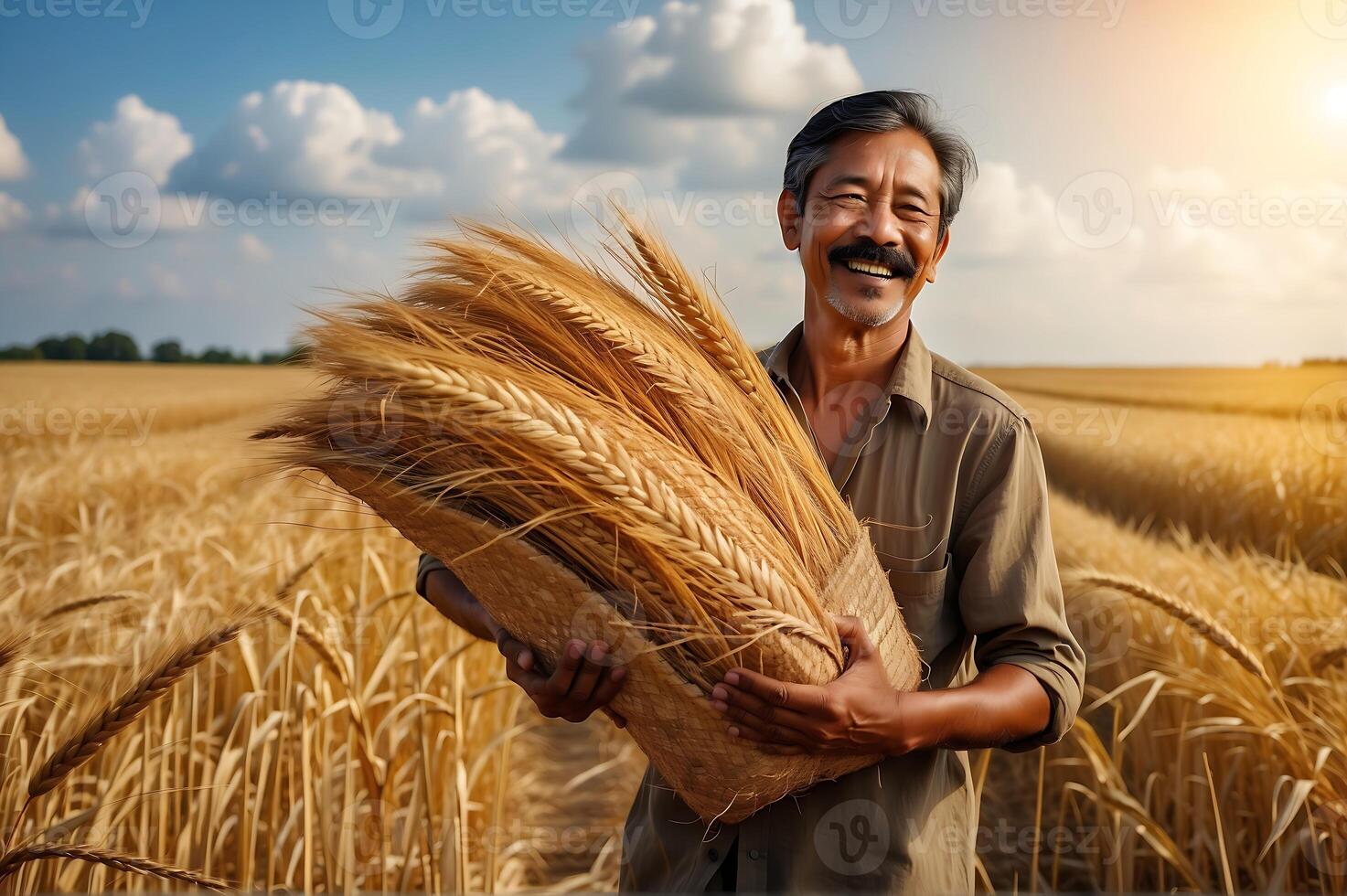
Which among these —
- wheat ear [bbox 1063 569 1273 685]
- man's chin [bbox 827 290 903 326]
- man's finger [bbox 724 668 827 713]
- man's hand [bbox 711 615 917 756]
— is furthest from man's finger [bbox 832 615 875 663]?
wheat ear [bbox 1063 569 1273 685]

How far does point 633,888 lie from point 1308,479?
6.34 m

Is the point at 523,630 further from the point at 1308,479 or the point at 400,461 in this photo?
the point at 1308,479

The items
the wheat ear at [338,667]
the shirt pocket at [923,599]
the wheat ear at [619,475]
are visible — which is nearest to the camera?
the wheat ear at [619,475]

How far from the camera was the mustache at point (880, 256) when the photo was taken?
1528mm

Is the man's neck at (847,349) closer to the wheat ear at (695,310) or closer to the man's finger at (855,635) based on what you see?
the wheat ear at (695,310)

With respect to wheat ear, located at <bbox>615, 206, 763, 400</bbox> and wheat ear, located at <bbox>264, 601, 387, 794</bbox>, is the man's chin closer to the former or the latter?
wheat ear, located at <bbox>615, 206, 763, 400</bbox>

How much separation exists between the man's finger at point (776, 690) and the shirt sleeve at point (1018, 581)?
1.60ft

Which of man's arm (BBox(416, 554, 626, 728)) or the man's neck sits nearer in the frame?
man's arm (BBox(416, 554, 626, 728))

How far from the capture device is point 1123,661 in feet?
14.5

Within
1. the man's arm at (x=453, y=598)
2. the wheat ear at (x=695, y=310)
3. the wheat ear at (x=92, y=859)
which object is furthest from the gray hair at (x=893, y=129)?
the wheat ear at (x=92, y=859)

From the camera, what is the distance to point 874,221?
1.53m

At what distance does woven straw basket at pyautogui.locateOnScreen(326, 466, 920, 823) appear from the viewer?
1.11 m

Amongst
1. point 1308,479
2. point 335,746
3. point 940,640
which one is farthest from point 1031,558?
point 1308,479

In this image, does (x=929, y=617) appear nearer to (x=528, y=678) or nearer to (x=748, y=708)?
(x=748, y=708)
